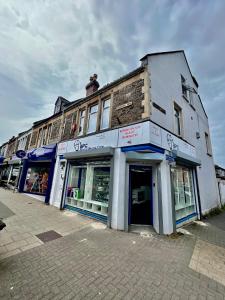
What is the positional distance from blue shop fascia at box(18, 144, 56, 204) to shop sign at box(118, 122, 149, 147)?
6.03 m

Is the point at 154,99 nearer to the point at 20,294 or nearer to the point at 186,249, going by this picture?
the point at 186,249

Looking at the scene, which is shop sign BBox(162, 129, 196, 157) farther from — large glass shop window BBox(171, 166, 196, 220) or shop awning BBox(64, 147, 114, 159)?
shop awning BBox(64, 147, 114, 159)

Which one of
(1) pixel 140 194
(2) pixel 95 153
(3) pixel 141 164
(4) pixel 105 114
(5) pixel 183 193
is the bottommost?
(1) pixel 140 194

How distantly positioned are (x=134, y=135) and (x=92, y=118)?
3.97 meters

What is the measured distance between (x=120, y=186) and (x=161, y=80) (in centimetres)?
579

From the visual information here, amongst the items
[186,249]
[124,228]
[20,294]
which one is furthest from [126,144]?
[20,294]

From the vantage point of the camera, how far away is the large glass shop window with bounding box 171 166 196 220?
22.6 ft

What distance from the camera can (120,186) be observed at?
5914mm

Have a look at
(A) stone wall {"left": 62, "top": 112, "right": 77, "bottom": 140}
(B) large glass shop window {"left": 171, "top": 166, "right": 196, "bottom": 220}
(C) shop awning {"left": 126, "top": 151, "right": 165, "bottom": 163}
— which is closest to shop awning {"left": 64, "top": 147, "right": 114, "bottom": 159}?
(C) shop awning {"left": 126, "top": 151, "right": 165, "bottom": 163}

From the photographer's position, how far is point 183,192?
775 cm

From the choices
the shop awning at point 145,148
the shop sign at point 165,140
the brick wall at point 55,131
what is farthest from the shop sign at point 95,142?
the brick wall at point 55,131

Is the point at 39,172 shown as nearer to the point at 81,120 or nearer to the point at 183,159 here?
the point at 81,120

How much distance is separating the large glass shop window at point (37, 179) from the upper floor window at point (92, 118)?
5265 millimetres

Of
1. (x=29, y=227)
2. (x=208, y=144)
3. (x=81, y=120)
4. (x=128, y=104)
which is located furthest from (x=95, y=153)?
(x=208, y=144)
